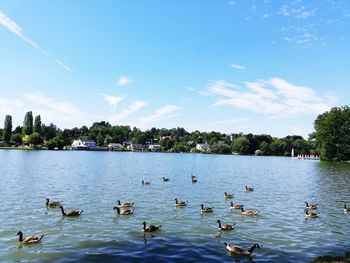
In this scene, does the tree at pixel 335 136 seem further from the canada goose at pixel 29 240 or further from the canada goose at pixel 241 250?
the canada goose at pixel 29 240

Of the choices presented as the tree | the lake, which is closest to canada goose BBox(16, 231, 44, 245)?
the lake

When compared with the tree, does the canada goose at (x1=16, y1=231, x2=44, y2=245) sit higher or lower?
lower

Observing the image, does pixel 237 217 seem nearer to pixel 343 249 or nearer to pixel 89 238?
pixel 343 249

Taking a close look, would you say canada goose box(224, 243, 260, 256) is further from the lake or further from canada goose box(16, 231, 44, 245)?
canada goose box(16, 231, 44, 245)

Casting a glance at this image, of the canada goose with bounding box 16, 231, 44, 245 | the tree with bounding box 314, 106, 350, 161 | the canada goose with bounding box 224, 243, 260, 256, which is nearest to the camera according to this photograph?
the canada goose with bounding box 224, 243, 260, 256

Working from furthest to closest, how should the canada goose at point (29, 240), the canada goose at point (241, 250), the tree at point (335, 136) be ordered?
the tree at point (335, 136)
the canada goose at point (29, 240)
the canada goose at point (241, 250)

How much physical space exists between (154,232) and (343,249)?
1014 centimetres

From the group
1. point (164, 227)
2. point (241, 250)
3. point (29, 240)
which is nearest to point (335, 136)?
point (164, 227)

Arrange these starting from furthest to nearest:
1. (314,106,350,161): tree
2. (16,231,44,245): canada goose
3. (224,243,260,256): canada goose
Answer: (314,106,350,161): tree, (16,231,44,245): canada goose, (224,243,260,256): canada goose

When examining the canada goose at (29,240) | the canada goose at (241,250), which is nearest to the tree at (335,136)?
the canada goose at (241,250)

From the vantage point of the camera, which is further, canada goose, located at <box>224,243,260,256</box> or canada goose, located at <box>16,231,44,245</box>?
canada goose, located at <box>16,231,44,245</box>

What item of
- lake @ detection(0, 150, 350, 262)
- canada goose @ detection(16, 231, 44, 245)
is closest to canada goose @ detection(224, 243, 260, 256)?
lake @ detection(0, 150, 350, 262)

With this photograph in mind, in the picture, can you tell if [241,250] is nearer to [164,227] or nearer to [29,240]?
[164,227]

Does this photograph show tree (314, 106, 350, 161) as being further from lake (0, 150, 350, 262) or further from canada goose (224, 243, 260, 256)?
canada goose (224, 243, 260, 256)
